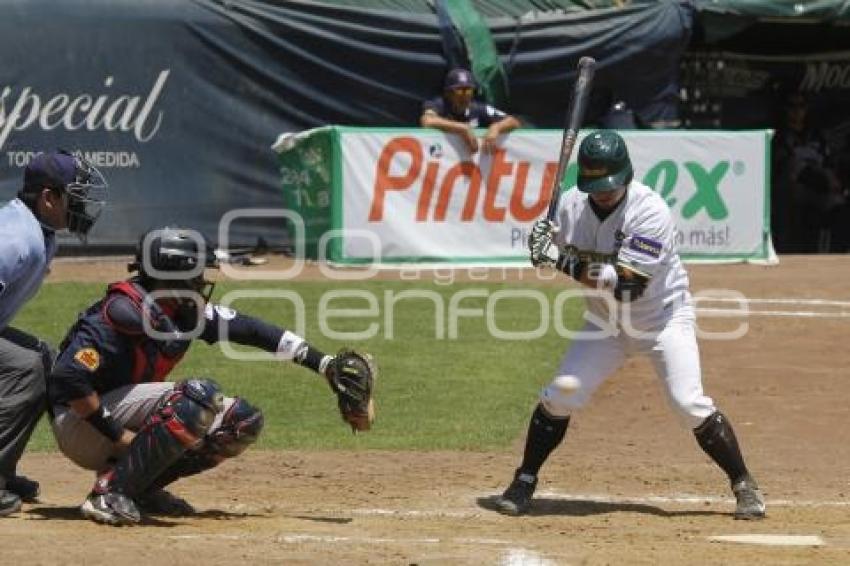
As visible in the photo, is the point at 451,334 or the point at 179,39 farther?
the point at 179,39

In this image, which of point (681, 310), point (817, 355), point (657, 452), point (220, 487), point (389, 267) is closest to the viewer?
point (681, 310)

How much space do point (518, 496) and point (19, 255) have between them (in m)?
2.49

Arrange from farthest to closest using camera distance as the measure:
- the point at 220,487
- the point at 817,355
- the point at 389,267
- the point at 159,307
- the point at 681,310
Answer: the point at 389,267
the point at 817,355
the point at 220,487
the point at 681,310
the point at 159,307

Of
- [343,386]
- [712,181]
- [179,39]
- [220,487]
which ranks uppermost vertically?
[179,39]

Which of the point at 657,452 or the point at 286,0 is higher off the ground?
the point at 286,0

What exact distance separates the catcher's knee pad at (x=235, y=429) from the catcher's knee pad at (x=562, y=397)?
1408mm

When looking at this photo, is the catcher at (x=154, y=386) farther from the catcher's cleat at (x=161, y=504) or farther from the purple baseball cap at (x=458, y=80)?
the purple baseball cap at (x=458, y=80)

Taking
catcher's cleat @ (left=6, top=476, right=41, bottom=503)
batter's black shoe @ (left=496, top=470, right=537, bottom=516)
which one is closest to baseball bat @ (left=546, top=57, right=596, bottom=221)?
batter's black shoe @ (left=496, top=470, right=537, bottom=516)

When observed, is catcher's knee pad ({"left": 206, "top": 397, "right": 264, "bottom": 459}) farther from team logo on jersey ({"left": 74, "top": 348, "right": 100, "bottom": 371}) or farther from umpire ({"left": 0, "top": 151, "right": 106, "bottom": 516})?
Result: umpire ({"left": 0, "top": 151, "right": 106, "bottom": 516})

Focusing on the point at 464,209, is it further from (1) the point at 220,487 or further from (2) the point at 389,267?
(1) the point at 220,487

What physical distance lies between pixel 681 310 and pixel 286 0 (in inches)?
436

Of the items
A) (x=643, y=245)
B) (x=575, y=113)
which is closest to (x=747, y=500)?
(x=643, y=245)

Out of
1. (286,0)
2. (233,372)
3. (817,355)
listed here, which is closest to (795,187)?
(286,0)

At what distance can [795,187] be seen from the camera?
19.8 m
